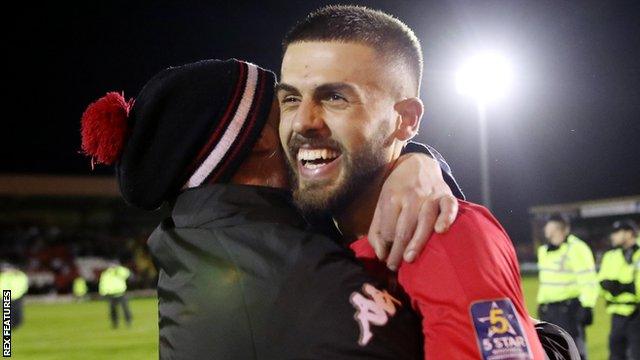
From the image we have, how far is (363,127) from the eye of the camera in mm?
2004

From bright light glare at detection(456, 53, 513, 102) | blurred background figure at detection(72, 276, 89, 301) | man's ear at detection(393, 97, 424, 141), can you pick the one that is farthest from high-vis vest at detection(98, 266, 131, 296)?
man's ear at detection(393, 97, 424, 141)

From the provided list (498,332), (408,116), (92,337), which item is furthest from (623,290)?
(92,337)

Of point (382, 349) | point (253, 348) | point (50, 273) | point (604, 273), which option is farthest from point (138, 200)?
point (50, 273)

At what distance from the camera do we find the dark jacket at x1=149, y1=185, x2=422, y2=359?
153cm

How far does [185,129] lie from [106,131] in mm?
241

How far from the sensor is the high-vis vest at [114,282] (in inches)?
736

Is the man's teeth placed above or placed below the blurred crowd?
above

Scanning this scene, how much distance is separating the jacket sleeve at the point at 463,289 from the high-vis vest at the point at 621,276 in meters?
7.26

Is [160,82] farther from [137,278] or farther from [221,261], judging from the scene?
[137,278]

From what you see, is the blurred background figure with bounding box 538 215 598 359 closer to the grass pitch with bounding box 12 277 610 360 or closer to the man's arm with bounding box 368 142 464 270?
the grass pitch with bounding box 12 277 610 360

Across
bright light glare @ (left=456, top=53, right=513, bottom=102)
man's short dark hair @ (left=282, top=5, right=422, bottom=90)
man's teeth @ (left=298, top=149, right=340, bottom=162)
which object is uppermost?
man's short dark hair @ (left=282, top=5, right=422, bottom=90)

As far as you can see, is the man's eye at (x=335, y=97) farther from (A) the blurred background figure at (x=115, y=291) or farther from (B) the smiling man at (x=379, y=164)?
(A) the blurred background figure at (x=115, y=291)

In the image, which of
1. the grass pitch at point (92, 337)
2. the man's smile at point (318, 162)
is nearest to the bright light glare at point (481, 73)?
the grass pitch at point (92, 337)

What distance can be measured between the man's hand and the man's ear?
10cm
